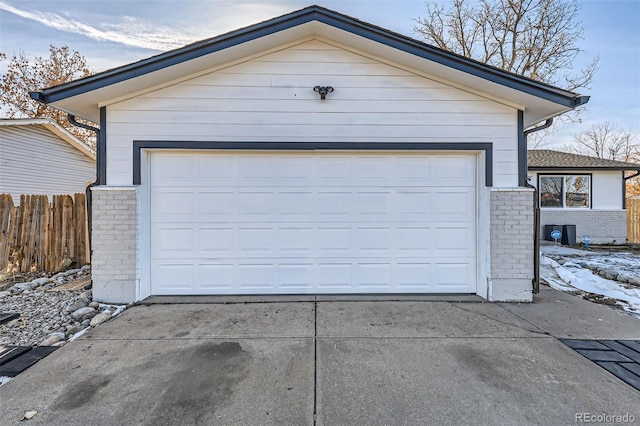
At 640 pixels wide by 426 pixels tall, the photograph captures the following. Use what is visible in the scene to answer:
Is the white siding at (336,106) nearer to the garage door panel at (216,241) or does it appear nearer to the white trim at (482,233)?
the white trim at (482,233)

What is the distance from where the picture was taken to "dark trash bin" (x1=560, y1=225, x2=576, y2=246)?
11.7 meters

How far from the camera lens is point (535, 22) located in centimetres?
1344

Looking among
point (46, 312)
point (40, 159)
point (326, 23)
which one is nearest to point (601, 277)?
point (326, 23)

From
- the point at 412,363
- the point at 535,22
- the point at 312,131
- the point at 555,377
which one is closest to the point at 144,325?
the point at 412,363

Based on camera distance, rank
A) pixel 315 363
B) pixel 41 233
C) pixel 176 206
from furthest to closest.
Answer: pixel 41 233 → pixel 176 206 → pixel 315 363

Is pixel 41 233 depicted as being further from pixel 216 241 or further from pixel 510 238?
pixel 510 238

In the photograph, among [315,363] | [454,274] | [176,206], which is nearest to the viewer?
[315,363]

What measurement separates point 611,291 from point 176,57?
7954mm

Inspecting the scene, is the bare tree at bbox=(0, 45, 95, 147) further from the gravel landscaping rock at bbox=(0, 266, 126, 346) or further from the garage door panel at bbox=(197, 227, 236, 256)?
the garage door panel at bbox=(197, 227, 236, 256)

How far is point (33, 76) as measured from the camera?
18.1m

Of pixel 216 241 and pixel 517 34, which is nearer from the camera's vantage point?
pixel 216 241

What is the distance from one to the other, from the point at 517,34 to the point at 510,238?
539 inches

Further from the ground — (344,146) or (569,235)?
(344,146)

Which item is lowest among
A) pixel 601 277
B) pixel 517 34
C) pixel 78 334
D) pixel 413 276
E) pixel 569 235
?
pixel 78 334
